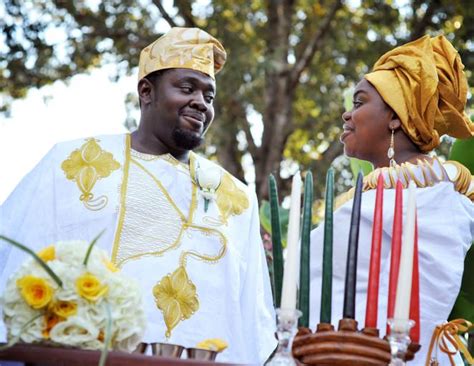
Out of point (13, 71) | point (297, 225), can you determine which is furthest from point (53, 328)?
point (13, 71)

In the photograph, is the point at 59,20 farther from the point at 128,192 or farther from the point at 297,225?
the point at 297,225

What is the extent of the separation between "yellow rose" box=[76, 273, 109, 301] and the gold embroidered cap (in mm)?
2699

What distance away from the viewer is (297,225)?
2559 mm

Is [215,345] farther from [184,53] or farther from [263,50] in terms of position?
[263,50]

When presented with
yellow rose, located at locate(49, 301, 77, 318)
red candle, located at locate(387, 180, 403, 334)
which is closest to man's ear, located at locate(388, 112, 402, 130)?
red candle, located at locate(387, 180, 403, 334)

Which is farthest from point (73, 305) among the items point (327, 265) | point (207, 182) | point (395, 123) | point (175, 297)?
point (207, 182)

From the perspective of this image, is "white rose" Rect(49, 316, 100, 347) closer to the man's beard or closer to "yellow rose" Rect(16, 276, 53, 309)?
"yellow rose" Rect(16, 276, 53, 309)

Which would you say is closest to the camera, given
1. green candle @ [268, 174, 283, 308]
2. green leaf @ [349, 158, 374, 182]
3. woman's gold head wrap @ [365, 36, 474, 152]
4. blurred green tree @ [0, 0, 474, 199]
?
green candle @ [268, 174, 283, 308]

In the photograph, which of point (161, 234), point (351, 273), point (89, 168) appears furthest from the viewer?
point (89, 168)

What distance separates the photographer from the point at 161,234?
15.1ft

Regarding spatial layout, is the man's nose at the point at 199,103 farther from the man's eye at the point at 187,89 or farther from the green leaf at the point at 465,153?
the green leaf at the point at 465,153

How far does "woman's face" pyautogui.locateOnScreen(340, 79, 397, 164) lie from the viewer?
179 inches

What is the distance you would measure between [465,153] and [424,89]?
77cm

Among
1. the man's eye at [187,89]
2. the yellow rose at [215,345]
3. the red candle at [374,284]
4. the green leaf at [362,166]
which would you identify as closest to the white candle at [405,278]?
the red candle at [374,284]
